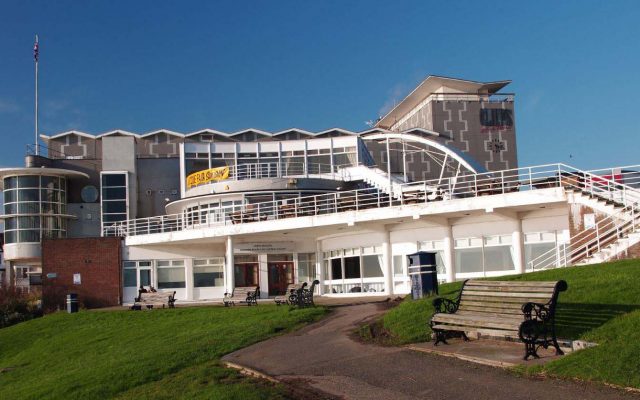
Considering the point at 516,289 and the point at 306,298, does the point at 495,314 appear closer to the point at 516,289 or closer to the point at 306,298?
the point at 516,289

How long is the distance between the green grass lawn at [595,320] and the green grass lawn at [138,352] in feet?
10.8

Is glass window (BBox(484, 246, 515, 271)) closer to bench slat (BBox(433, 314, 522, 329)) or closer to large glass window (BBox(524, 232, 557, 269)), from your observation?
large glass window (BBox(524, 232, 557, 269))

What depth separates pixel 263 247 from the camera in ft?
107

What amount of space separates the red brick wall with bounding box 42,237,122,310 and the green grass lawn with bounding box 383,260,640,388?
21.8 meters

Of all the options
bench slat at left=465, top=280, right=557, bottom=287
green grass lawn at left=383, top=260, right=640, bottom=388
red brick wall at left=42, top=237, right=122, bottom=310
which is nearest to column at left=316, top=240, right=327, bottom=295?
red brick wall at left=42, top=237, right=122, bottom=310

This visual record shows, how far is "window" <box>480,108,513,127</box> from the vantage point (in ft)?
214

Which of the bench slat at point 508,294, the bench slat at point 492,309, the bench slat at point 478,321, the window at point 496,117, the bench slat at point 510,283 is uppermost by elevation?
the window at point 496,117

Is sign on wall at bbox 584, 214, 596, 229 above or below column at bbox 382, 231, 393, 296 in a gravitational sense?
above

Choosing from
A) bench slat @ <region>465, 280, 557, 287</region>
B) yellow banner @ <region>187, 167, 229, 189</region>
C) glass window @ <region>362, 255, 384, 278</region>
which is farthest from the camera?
yellow banner @ <region>187, 167, 229, 189</region>

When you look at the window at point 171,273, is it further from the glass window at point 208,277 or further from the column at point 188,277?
the glass window at point 208,277

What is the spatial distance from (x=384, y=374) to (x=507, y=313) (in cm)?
226

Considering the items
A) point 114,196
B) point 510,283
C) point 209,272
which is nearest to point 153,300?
point 209,272

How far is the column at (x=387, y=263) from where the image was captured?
2819 cm

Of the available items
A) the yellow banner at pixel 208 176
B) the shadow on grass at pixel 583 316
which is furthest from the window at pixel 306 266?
the shadow on grass at pixel 583 316
